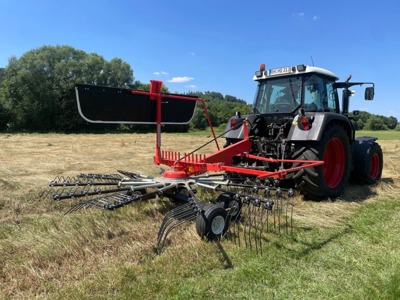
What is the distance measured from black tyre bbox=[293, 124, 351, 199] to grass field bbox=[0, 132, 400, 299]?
24.5 inches

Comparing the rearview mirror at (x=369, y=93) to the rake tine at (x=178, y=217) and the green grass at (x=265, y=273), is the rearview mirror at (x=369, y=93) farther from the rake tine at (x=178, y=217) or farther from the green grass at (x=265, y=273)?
the rake tine at (x=178, y=217)

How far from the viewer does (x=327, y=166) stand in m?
5.69

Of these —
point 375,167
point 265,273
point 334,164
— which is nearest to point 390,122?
point 375,167

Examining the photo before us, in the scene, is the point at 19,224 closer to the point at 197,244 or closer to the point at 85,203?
the point at 85,203

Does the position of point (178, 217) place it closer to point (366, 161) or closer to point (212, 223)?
point (212, 223)

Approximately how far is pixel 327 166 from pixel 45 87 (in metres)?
28.1

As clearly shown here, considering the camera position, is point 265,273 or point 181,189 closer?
point 265,273

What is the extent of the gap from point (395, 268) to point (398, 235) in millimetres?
925

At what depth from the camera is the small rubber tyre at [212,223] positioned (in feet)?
10.3

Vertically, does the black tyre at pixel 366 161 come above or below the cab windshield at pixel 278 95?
below

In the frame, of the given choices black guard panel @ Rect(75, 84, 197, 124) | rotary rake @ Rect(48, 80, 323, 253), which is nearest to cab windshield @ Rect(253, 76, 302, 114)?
rotary rake @ Rect(48, 80, 323, 253)

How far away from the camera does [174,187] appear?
4.14 metres

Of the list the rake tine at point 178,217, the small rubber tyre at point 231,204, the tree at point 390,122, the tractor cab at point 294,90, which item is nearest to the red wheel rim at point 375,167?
the tractor cab at point 294,90

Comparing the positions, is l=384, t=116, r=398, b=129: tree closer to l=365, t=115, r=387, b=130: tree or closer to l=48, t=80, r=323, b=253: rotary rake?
l=365, t=115, r=387, b=130: tree
